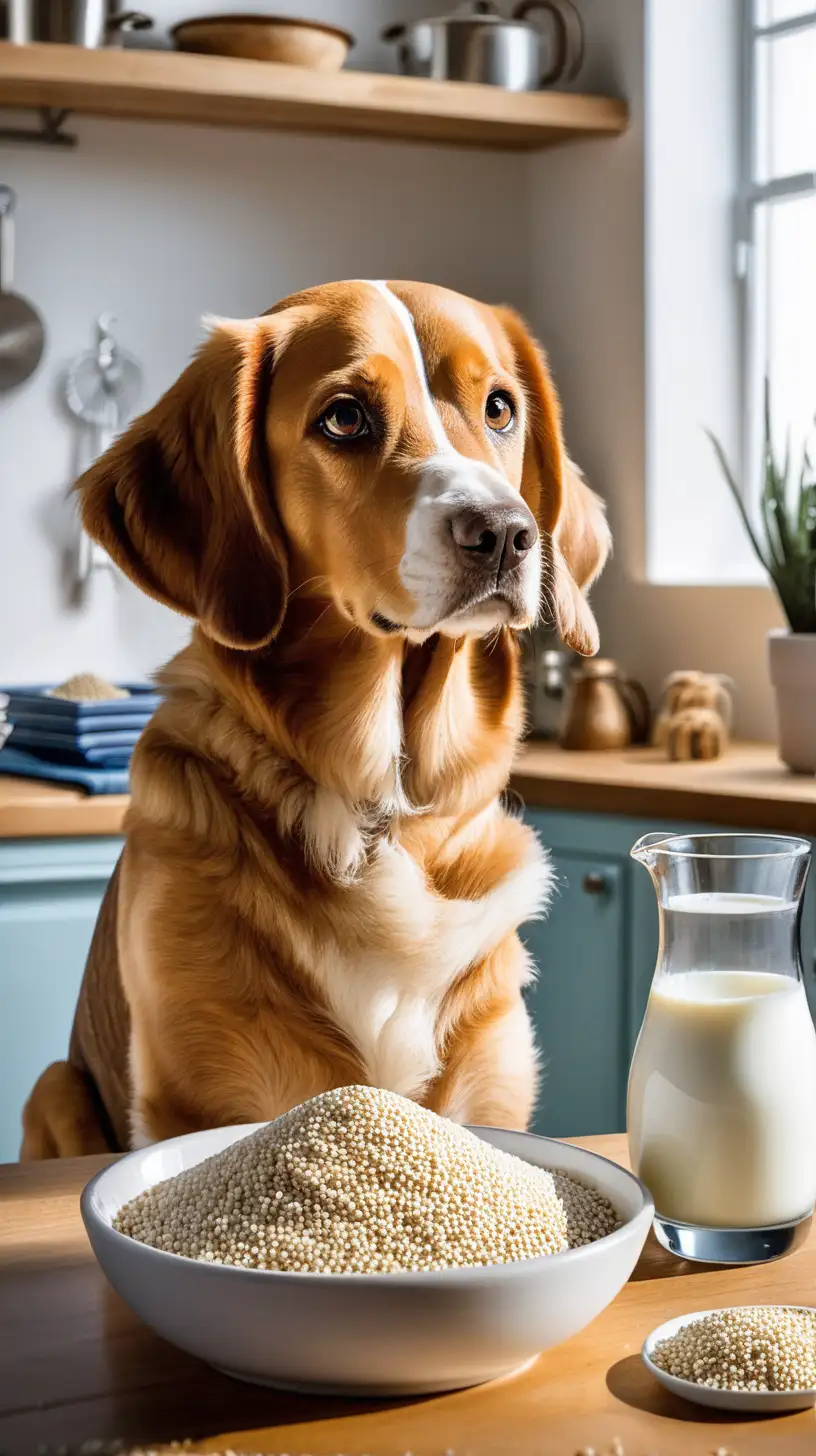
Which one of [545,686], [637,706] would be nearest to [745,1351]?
[637,706]

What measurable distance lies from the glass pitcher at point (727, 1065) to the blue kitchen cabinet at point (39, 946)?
1663mm

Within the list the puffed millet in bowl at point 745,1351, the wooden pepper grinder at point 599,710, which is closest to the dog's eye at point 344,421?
the puffed millet in bowl at point 745,1351

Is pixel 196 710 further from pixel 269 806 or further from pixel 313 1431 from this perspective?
pixel 313 1431

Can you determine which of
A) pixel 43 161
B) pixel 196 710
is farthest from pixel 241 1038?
pixel 43 161

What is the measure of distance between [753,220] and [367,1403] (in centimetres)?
276

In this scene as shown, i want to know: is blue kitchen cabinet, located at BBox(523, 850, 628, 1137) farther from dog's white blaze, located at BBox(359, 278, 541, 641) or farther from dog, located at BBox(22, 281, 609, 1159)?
dog's white blaze, located at BBox(359, 278, 541, 641)

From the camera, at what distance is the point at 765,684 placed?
2.92 m

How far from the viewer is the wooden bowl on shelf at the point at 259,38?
2.74 m

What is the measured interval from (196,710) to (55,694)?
4.45ft

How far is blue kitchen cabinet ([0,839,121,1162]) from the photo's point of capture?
240 cm

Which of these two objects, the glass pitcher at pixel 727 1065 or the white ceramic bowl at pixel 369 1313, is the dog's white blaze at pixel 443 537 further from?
the white ceramic bowl at pixel 369 1313

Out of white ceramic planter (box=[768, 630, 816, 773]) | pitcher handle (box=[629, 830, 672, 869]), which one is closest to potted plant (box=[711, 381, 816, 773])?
white ceramic planter (box=[768, 630, 816, 773])

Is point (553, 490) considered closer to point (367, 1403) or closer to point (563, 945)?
point (367, 1403)

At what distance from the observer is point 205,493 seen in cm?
133
